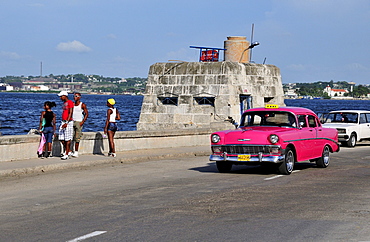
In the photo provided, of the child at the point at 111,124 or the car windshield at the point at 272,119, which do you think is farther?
the child at the point at 111,124

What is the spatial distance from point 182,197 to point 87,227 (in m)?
2.95

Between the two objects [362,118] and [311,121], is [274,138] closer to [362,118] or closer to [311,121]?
[311,121]

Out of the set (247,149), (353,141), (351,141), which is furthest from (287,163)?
(353,141)

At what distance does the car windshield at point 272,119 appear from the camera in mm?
15570

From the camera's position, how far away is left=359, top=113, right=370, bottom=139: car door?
88.4ft

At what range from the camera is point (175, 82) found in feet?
90.6

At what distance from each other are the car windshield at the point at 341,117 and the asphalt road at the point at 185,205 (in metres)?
11.7

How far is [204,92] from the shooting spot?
2688cm

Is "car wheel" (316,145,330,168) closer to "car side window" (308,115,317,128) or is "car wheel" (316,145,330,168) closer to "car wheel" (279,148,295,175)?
"car side window" (308,115,317,128)

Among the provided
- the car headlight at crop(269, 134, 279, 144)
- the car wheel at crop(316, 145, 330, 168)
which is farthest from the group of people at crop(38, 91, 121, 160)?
the car wheel at crop(316, 145, 330, 168)

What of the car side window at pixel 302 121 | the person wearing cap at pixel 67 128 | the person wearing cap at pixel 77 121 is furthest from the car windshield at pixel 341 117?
the person wearing cap at pixel 67 128

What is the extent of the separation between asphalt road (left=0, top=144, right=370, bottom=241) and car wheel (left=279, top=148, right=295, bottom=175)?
288 mm

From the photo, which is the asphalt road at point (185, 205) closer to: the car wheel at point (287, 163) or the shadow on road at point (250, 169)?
the shadow on road at point (250, 169)

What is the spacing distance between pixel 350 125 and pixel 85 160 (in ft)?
44.9
